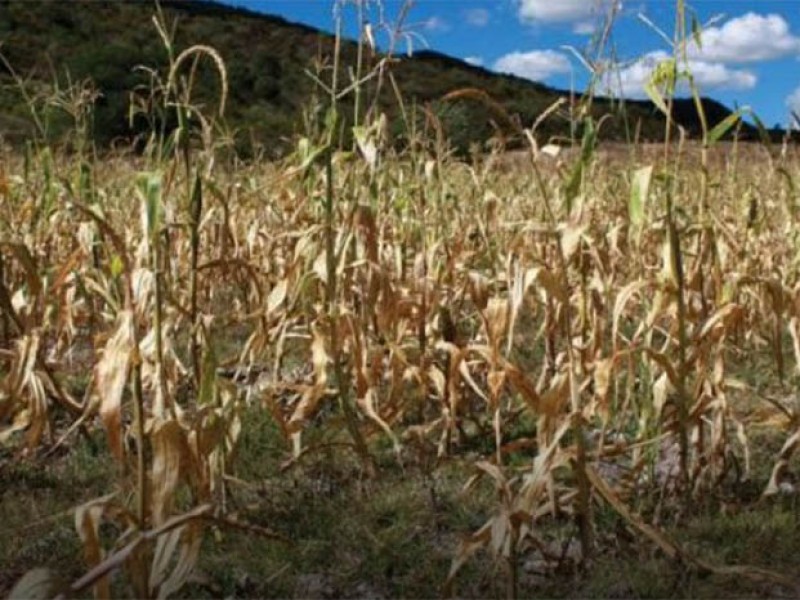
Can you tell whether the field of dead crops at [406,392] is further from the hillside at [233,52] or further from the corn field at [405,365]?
the hillside at [233,52]

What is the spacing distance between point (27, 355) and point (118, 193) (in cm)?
444

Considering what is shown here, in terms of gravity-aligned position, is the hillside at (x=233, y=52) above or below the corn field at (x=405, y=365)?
above

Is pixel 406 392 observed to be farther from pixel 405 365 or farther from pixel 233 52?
pixel 233 52

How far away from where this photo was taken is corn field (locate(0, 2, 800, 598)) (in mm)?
2406

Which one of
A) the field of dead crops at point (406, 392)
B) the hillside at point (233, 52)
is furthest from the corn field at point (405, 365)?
the hillside at point (233, 52)

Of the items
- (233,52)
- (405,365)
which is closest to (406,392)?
(405,365)

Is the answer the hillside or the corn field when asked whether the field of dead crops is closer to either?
the corn field

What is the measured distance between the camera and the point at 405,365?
3664 millimetres

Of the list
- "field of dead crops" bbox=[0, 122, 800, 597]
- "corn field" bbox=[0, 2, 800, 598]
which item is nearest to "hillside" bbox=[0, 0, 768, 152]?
"corn field" bbox=[0, 2, 800, 598]

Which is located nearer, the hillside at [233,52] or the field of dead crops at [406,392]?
the field of dead crops at [406,392]

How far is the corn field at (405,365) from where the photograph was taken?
7.89 ft

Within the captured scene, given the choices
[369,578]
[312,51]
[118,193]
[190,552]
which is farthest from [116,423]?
[312,51]

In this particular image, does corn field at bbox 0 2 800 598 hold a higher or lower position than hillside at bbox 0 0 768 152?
lower

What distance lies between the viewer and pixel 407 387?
439 centimetres
